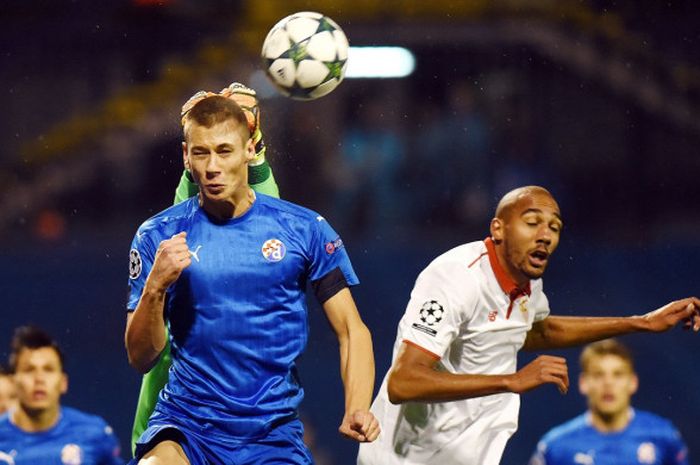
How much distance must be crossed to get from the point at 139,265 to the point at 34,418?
3193 millimetres

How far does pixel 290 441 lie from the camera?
4980 millimetres

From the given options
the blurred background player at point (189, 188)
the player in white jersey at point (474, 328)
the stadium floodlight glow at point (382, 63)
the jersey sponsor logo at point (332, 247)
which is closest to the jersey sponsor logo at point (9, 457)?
the blurred background player at point (189, 188)

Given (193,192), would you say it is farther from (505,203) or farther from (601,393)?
(601,393)

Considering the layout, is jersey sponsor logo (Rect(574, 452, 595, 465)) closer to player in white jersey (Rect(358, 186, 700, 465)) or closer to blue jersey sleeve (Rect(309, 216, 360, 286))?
player in white jersey (Rect(358, 186, 700, 465))

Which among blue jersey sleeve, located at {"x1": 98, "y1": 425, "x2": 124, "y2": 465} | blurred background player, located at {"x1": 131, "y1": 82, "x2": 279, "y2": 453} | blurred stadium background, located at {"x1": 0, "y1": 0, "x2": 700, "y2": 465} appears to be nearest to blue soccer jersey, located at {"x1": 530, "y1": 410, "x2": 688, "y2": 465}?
blue jersey sleeve, located at {"x1": 98, "y1": 425, "x2": 124, "y2": 465}

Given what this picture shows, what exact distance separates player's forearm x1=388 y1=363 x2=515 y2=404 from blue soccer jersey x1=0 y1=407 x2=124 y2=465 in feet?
9.12

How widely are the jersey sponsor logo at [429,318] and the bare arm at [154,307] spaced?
1.12 meters

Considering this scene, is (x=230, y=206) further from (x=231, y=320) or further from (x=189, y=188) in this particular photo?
(x=189, y=188)

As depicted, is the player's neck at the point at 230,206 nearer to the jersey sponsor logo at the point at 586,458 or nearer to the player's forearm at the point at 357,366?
the player's forearm at the point at 357,366

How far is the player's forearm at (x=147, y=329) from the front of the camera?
15.2 ft

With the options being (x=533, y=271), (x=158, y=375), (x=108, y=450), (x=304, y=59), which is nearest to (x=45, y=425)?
(x=108, y=450)

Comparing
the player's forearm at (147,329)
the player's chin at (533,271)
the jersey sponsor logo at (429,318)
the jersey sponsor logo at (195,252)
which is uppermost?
the player's chin at (533,271)

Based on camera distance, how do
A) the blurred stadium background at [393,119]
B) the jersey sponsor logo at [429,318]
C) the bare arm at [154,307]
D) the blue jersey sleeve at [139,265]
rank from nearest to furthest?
the bare arm at [154,307] → the blue jersey sleeve at [139,265] → the jersey sponsor logo at [429,318] → the blurred stadium background at [393,119]

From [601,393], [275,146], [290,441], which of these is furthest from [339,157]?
[290,441]
